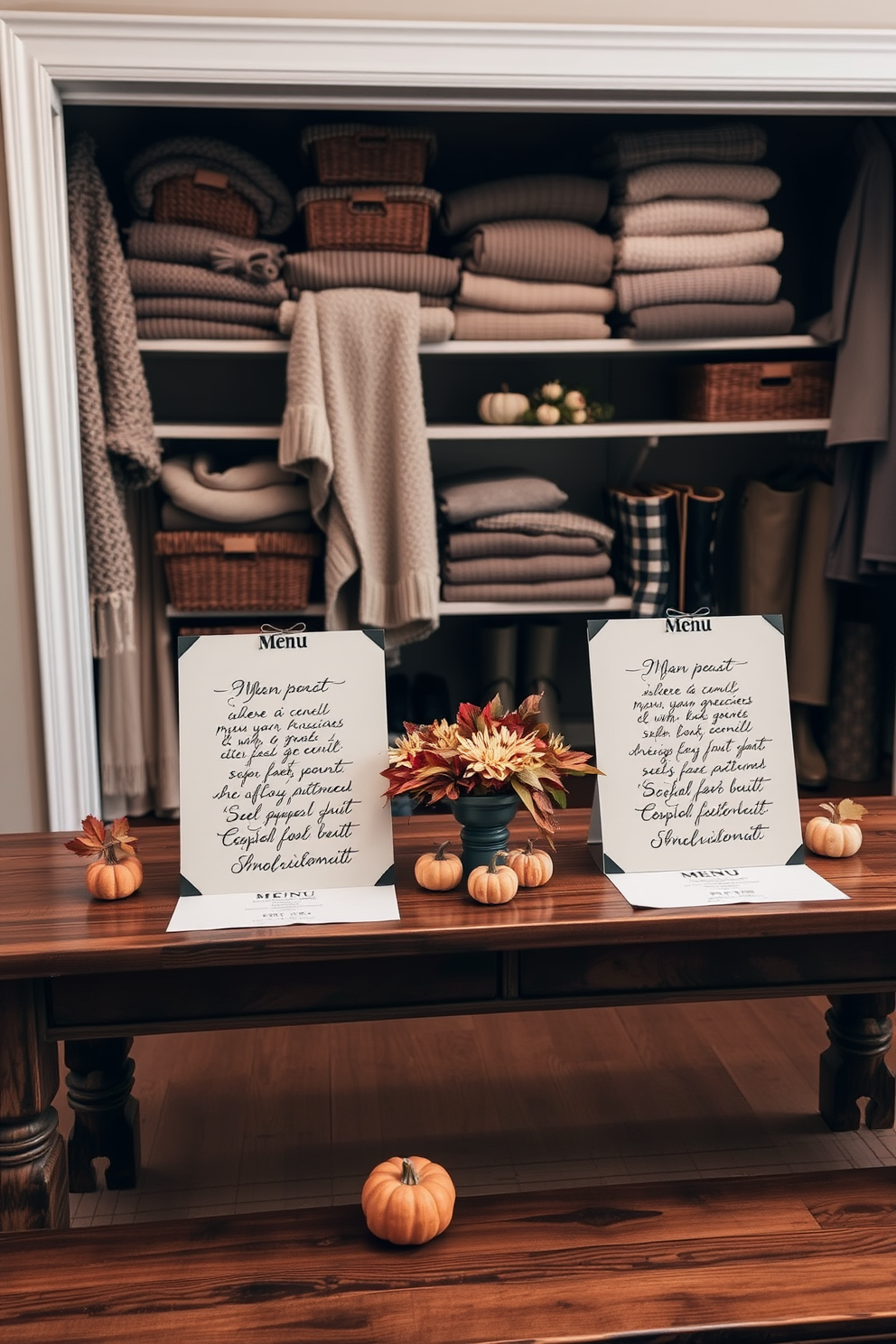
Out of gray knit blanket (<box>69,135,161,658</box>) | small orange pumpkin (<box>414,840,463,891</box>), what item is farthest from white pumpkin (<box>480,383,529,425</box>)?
small orange pumpkin (<box>414,840,463,891</box>)

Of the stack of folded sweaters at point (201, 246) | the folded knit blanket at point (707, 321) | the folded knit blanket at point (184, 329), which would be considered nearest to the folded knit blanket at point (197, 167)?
the stack of folded sweaters at point (201, 246)

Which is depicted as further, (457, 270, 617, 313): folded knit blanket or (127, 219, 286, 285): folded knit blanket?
(457, 270, 617, 313): folded knit blanket

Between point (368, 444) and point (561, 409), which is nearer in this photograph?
point (368, 444)

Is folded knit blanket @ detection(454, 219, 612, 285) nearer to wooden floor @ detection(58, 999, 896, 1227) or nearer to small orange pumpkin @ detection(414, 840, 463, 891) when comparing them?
wooden floor @ detection(58, 999, 896, 1227)

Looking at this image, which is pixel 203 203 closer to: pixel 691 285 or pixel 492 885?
pixel 691 285

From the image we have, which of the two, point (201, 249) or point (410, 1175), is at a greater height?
point (201, 249)

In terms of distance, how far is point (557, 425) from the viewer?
121 inches

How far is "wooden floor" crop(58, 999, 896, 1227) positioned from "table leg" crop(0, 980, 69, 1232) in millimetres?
555

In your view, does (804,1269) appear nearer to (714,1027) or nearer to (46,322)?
(714,1027)

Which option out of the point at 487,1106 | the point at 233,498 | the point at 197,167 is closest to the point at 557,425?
the point at 233,498

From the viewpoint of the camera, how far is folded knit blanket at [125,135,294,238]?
2.81m

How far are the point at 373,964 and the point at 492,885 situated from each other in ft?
0.52

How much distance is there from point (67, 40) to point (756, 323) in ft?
5.59

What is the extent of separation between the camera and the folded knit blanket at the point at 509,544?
3072mm
